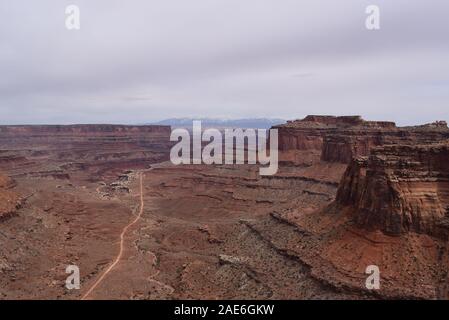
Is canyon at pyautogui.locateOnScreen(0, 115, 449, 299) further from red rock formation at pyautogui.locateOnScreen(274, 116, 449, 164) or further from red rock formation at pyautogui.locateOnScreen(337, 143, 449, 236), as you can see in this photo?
red rock formation at pyautogui.locateOnScreen(274, 116, 449, 164)

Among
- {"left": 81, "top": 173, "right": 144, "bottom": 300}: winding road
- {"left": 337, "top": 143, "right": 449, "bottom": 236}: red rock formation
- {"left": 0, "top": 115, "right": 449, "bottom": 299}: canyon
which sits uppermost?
{"left": 337, "top": 143, "right": 449, "bottom": 236}: red rock formation

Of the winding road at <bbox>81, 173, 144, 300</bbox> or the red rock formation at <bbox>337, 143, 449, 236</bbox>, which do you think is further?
the winding road at <bbox>81, 173, 144, 300</bbox>

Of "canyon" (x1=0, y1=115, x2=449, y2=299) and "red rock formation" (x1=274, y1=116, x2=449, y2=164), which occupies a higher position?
"red rock formation" (x1=274, y1=116, x2=449, y2=164)

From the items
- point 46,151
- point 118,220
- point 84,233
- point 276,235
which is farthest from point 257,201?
point 46,151

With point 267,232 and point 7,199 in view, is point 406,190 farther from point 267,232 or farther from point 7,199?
point 7,199

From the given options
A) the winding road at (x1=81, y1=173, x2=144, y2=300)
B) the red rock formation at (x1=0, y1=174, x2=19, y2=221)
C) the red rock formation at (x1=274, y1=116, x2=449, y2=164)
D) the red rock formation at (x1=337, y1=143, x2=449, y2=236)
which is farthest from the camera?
the red rock formation at (x1=274, y1=116, x2=449, y2=164)

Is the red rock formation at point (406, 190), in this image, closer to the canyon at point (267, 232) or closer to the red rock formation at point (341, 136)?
the canyon at point (267, 232)

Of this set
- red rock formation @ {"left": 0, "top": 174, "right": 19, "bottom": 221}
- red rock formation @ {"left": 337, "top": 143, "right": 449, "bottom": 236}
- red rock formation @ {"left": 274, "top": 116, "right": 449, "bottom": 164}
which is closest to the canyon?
red rock formation @ {"left": 337, "top": 143, "right": 449, "bottom": 236}

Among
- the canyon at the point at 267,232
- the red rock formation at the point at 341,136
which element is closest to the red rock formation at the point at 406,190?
the canyon at the point at 267,232
